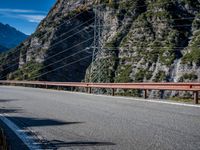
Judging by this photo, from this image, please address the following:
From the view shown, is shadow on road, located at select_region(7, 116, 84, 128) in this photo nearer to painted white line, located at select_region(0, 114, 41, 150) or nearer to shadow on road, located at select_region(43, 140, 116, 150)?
painted white line, located at select_region(0, 114, 41, 150)

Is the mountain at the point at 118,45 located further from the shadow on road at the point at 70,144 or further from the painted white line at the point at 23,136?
the shadow on road at the point at 70,144

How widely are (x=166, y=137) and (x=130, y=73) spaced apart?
3632 centimetres

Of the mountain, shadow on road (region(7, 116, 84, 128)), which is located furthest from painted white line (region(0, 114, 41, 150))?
the mountain

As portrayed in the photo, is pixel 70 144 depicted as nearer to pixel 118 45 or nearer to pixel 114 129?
pixel 114 129

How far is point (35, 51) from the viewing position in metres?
67.8

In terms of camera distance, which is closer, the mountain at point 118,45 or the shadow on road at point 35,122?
the shadow on road at point 35,122

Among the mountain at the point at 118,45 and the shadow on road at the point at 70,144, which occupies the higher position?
the mountain at the point at 118,45

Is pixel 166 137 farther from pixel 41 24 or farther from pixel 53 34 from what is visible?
pixel 41 24

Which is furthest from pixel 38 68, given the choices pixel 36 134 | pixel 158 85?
pixel 36 134

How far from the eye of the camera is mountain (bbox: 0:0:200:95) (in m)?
40.6

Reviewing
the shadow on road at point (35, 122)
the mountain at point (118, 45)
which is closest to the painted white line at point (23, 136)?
the shadow on road at point (35, 122)

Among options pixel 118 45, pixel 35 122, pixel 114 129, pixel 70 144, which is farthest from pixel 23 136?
pixel 118 45

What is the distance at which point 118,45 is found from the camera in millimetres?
51344

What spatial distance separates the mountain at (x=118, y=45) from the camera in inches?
1599
